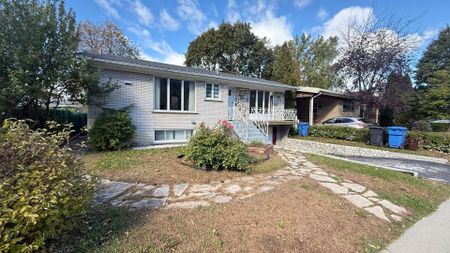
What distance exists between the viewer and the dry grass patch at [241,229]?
251 centimetres

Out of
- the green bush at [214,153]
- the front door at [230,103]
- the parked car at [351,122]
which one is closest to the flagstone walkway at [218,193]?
the green bush at [214,153]

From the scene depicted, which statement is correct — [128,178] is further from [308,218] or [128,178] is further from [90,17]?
[90,17]

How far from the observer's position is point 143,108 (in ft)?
30.5

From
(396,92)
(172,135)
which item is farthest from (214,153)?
(396,92)

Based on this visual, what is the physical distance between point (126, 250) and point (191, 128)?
8.58 metres

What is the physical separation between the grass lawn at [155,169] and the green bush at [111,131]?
707mm

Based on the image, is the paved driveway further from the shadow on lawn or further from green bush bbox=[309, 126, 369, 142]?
the shadow on lawn

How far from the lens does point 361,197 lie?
4.43 metres

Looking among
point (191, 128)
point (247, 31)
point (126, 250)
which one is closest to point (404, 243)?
point (126, 250)

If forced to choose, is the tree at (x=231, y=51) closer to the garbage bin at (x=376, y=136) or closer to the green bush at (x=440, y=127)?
the garbage bin at (x=376, y=136)

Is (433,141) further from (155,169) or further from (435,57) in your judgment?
(435,57)

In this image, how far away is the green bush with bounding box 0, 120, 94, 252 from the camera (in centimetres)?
171

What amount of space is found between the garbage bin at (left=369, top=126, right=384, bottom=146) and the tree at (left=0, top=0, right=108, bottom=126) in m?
13.7

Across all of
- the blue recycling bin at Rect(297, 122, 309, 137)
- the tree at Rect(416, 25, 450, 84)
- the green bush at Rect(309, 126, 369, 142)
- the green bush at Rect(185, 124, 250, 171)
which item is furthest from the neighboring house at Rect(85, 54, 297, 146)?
the tree at Rect(416, 25, 450, 84)
